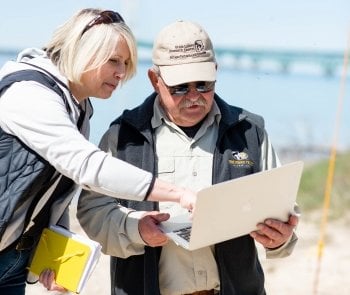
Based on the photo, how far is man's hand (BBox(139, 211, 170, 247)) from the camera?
2.44m

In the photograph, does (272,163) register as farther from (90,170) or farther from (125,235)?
(90,170)

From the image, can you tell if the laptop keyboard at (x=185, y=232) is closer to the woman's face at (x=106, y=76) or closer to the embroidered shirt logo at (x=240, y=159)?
the embroidered shirt logo at (x=240, y=159)

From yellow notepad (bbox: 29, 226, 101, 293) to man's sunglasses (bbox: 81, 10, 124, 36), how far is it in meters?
0.64

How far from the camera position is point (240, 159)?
2570 millimetres

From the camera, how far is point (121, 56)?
2.37m

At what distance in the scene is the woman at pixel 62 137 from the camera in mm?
2162

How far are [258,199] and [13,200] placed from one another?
28.4 inches

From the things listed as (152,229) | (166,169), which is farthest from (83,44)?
(152,229)

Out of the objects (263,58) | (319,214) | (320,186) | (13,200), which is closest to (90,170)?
(13,200)

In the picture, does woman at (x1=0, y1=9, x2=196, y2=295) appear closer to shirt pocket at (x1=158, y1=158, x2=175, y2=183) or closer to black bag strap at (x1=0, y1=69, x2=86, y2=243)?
black bag strap at (x1=0, y1=69, x2=86, y2=243)

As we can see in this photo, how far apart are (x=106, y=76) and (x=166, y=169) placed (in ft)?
1.31

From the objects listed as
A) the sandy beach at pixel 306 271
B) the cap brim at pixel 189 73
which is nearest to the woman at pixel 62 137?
the cap brim at pixel 189 73

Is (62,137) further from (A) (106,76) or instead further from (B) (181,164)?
(B) (181,164)

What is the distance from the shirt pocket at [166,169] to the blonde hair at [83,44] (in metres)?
0.43
